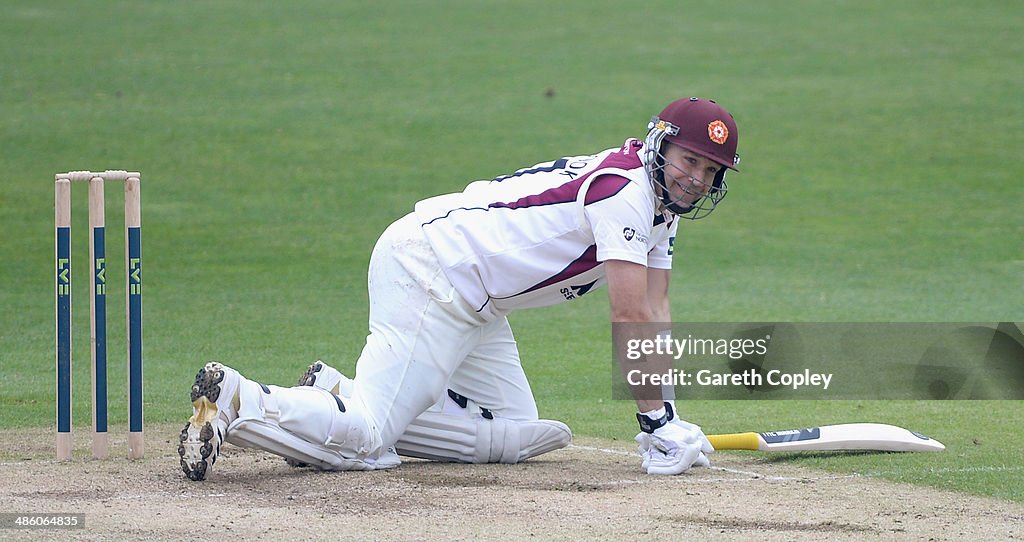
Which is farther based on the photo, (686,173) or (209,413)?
(686,173)

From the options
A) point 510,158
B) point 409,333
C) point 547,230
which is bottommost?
point 409,333

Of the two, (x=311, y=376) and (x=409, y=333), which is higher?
(x=409, y=333)

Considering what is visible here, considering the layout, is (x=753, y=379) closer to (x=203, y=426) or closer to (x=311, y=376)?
(x=311, y=376)

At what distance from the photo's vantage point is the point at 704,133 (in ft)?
16.0

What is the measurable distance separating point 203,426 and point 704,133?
182cm

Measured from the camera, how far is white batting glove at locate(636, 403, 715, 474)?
5.00 metres

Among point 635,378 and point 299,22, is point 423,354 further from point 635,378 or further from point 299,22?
point 299,22

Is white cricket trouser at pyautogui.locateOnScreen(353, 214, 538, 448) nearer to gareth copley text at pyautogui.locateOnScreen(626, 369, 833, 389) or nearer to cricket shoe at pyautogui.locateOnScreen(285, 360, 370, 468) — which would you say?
cricket shoe at pyautogui.locateOnScreen(285, 360, 370, 468)

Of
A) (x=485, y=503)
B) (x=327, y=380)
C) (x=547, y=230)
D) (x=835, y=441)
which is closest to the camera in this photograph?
(x=485, y=503)

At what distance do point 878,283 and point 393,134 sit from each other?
6159mm

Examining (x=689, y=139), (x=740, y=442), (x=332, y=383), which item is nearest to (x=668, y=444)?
(x=740, y=442)

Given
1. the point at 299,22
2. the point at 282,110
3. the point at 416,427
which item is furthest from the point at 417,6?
the point at 416,427

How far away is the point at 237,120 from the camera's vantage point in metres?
15.2

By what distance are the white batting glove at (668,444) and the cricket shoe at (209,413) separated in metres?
1.32
